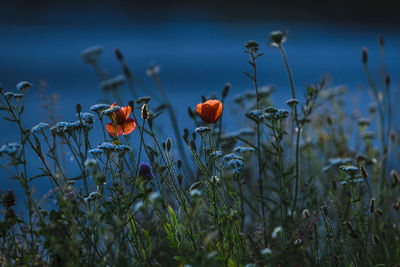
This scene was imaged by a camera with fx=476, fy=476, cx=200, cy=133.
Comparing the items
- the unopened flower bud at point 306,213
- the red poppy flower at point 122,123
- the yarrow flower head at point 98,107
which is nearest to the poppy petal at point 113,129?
the red poppy flower at point 122,123

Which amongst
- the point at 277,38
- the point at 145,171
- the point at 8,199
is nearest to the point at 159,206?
the point at 145,171

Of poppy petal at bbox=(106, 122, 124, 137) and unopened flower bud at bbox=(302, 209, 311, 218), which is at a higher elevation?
poppy petal at bbox=(106, 122, 124, 137)

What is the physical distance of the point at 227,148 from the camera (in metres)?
2.15

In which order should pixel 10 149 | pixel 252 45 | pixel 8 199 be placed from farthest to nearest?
1. pixel 252 45
2. pixel 8 199
3. pixel 10 149

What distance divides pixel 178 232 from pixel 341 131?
59.8 inches

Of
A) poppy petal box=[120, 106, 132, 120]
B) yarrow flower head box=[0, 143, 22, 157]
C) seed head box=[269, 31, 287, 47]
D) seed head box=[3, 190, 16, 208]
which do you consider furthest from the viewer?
seed head box=[269, 31, 287, 47]

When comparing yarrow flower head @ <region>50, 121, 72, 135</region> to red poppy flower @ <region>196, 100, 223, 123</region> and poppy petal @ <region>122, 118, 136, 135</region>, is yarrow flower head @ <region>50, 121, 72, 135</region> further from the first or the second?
red poppy flower @ <region>196, 100, 223, 123</region>

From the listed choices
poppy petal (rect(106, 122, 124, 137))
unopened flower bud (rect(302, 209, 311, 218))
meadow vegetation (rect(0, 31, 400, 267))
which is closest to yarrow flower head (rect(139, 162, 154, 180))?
meadow vegetation (rect(0, 31, 400, 267))

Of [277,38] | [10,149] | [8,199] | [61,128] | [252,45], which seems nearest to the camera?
[10,149]

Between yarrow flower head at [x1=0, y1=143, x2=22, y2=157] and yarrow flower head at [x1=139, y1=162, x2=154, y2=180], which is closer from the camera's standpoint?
yarrow flower head at [x1=0, y1=143, x2=22, y2=157]

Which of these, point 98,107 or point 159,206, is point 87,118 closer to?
point 98,107

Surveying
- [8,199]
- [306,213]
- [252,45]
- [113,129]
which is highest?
[252,45]

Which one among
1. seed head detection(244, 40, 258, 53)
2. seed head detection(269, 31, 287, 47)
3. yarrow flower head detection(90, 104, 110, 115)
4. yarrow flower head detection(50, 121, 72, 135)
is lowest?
Answer: yarrow flower head detection(50, 121, 72, 135)

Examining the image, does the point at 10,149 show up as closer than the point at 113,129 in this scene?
Yes
